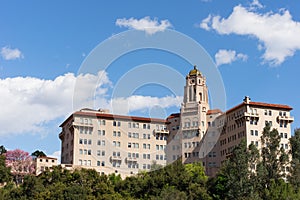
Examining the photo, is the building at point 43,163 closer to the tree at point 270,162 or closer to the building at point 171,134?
the building at point 171,134

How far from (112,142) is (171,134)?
15.8 meters

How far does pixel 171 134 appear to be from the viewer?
410 ft

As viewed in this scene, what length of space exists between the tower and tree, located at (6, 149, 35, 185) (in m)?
36.5

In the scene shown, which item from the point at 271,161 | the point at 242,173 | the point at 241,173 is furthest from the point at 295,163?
the point at 241,173

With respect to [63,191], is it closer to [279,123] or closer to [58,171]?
[58,171]

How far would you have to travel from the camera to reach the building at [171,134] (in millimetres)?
112312

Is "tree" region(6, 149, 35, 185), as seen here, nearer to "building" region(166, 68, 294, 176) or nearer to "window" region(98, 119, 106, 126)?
"window" region(98, 119, 106, 126)

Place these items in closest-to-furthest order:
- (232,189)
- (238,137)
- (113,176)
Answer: (232,189), (113,176), (238,137)

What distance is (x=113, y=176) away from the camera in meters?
104

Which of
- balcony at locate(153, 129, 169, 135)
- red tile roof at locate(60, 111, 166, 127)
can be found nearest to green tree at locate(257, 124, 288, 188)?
balcony at locate(153, 129, 169, 135)

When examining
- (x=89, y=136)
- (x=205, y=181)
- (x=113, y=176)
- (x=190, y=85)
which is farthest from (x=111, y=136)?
(x=205, y=181)

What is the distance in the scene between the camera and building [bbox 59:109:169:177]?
375 feet

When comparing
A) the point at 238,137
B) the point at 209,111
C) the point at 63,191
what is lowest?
the point at 63,191

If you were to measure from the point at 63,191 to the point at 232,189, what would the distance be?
1068 inches
